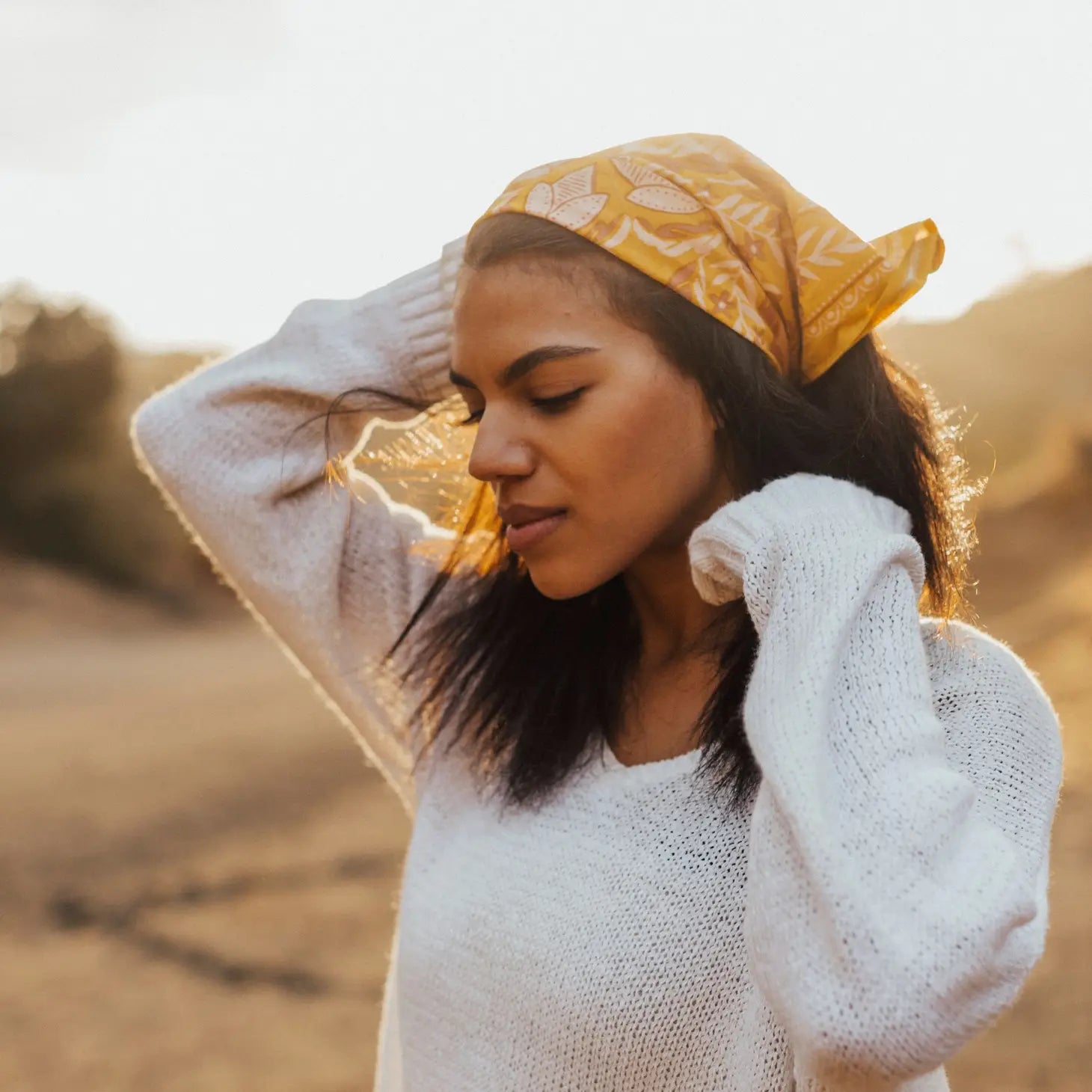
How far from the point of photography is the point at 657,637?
1.87 meters

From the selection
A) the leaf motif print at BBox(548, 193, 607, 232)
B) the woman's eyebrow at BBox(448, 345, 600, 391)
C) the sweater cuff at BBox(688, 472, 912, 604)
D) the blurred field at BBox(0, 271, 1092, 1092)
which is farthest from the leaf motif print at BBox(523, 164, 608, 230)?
the blurred field at BBox(0, 271, 1092, 1092)

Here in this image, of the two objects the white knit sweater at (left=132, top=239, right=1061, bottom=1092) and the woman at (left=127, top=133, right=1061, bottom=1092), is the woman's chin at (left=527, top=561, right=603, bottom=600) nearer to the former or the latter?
the woman at (left=127, top=133, right=1061, bottom=1092)

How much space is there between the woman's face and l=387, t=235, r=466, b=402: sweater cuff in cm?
44

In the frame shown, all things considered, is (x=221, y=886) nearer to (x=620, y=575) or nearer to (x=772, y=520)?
(x=620, y=575)

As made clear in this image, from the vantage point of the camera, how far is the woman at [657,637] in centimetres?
116

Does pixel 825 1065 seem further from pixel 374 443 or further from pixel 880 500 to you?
pixel 374 443

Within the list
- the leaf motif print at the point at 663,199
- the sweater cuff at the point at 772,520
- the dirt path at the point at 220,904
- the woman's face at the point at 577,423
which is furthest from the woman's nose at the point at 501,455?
the dirt path at the point at 220,904

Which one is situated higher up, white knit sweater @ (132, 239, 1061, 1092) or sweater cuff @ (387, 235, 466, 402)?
sweater cuff @ (387, 235, 466, 402)

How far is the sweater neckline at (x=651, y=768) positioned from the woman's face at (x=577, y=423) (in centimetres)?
25

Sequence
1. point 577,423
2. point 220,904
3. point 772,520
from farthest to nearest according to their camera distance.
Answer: point 220,904, point 577,423, point 772,520

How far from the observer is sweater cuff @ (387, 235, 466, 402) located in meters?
2.07

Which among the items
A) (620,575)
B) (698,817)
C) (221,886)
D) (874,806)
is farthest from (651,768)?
(221,886)

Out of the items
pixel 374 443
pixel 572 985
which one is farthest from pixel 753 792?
pixel 374 443

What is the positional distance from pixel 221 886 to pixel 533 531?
448cm
